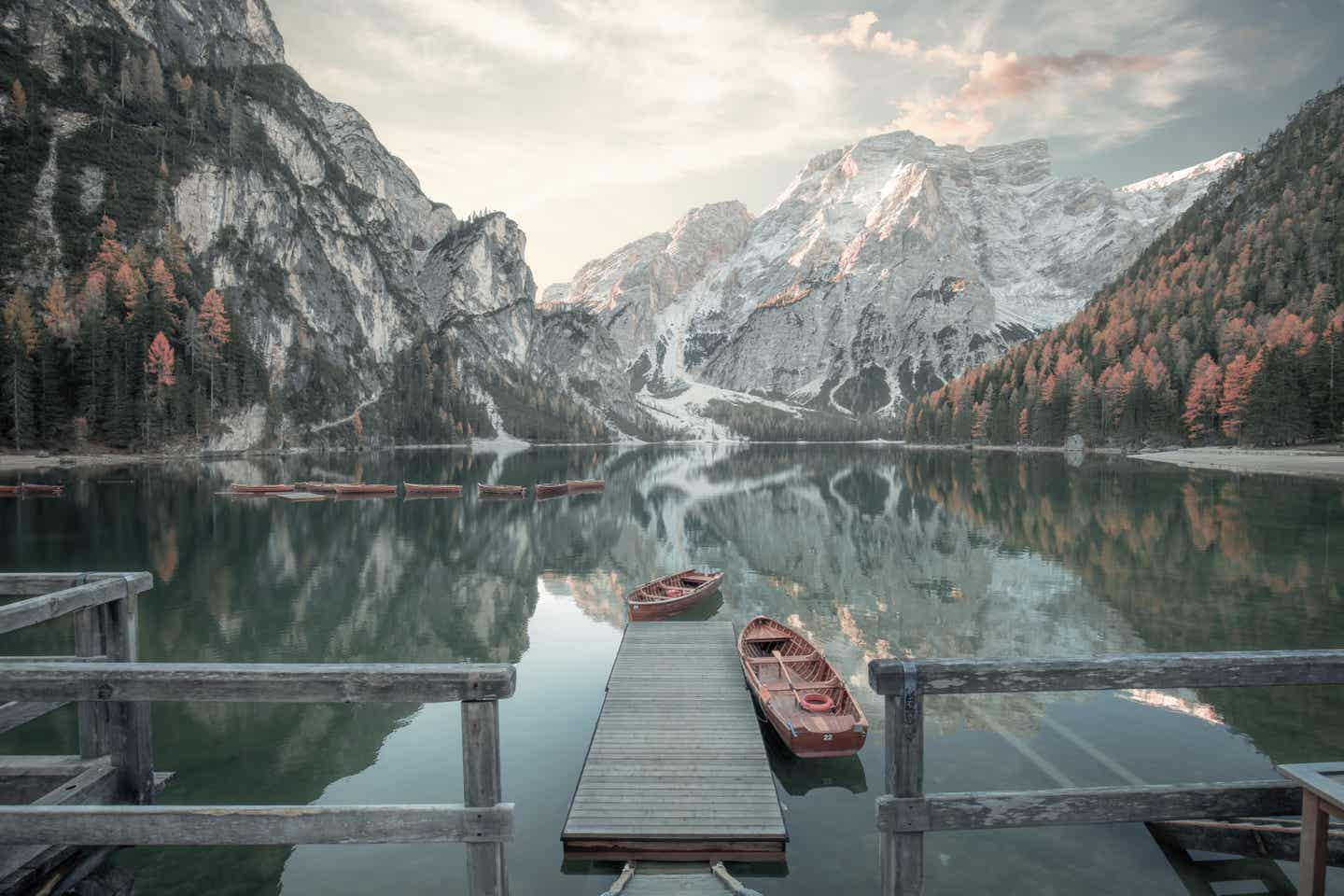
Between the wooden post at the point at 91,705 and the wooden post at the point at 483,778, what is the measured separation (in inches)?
208

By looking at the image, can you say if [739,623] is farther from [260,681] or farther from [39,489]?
[39,489]

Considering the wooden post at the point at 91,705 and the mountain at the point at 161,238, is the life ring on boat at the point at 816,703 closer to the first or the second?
the wooden post at the point at 91,705

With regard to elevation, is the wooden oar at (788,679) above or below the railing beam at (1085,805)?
below

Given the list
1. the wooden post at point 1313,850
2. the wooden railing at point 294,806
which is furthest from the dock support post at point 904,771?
the wooden railing at point 294,806

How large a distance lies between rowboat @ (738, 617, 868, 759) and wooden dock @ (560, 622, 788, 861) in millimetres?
577

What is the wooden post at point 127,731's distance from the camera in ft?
27.6

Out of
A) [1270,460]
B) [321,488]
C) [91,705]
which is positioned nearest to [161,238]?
[321,488]

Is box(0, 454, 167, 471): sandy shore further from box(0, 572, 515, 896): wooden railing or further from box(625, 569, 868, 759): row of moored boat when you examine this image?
box(0, 572, 515, 896): wooden railing

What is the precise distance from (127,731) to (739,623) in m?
20.7

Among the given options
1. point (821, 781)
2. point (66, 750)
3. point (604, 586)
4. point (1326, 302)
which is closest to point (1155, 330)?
point (1326, 302)

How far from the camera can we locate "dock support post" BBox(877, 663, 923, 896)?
260 inches

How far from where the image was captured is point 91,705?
852 centimetres

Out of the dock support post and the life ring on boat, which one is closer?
the dock support post

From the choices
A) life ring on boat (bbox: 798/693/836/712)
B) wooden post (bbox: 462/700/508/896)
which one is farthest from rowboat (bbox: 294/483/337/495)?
wooden post (bbox: 462/700/508/896)
